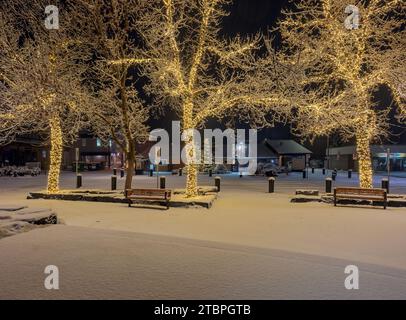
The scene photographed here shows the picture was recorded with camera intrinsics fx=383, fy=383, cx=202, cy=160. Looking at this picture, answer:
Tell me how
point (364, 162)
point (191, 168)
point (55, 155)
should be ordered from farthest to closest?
point (55, 155) → point (364, 162) → point (191, 168)

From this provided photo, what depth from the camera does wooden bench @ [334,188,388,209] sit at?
14.5 metres

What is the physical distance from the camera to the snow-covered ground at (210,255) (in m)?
5.57

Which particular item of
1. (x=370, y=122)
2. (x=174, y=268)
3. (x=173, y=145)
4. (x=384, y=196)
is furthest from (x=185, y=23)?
(x=173, y=145)

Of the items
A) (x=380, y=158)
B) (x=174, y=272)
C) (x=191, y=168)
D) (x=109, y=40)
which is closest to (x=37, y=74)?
(x=109, y=40)

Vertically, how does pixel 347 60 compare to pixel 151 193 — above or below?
above

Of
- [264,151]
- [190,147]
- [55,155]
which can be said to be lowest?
[55,155]

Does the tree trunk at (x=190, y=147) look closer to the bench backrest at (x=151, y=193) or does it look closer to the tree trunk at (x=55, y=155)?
the bench backrest at (x=151, y=193)

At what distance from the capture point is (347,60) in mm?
16078

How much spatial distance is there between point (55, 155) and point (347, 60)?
14.0 metres

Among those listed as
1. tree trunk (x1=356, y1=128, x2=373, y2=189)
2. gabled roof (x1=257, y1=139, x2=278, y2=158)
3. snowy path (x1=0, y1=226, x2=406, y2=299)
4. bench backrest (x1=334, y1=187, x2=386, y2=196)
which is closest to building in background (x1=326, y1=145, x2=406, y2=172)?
gabled roof (x1=257, y1=139, x2=278, y2=158)

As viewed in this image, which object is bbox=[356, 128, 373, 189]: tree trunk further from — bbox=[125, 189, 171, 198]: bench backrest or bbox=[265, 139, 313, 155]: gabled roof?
bbox=[265, 139, 313, 155]: gabled roof

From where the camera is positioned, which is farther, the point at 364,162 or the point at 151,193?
the point at 364,162

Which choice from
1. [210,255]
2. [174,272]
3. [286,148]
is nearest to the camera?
[174,272]

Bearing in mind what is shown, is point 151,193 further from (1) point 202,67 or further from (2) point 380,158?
(2) point 380,158
